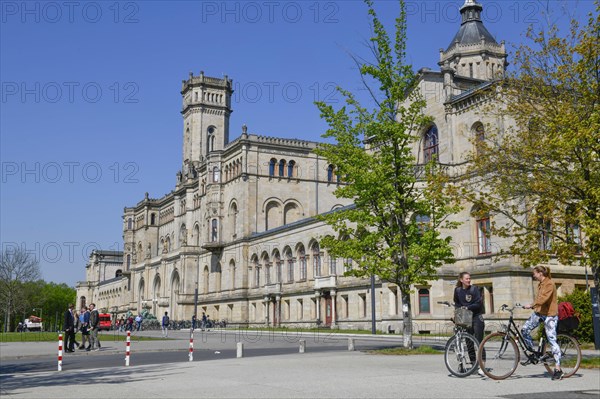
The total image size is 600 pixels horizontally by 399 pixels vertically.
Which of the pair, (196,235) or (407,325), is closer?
(407,325)

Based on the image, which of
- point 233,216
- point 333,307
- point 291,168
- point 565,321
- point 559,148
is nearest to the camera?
point 565,321

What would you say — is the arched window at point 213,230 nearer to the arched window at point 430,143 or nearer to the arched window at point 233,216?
the arched window at point 233,216

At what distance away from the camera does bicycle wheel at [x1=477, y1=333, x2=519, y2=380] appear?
11.5 m

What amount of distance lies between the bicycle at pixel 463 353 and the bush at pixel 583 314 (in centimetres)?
1632

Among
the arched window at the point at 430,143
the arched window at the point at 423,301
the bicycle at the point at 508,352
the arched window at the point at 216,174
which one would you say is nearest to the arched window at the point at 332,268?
the arched window at the point at 423,301

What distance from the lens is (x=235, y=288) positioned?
70500 mm

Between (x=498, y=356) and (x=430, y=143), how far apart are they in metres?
35.1

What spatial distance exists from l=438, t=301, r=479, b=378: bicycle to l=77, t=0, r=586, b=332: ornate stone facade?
508 inches

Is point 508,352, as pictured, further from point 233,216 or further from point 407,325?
point 233,216

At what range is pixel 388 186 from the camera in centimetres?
2169

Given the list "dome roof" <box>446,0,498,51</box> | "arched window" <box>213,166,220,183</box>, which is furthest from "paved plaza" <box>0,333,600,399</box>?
"arched window" <box>213,166,220,183</box>

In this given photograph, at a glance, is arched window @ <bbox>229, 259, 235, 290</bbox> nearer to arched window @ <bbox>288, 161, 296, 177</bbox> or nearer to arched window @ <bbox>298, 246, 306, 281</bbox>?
arched window @ <bbox>288, 161, 296, 177</bbox>

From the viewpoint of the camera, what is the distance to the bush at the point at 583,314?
2623 centimetres

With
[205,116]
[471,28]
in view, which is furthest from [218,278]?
[471,28]
